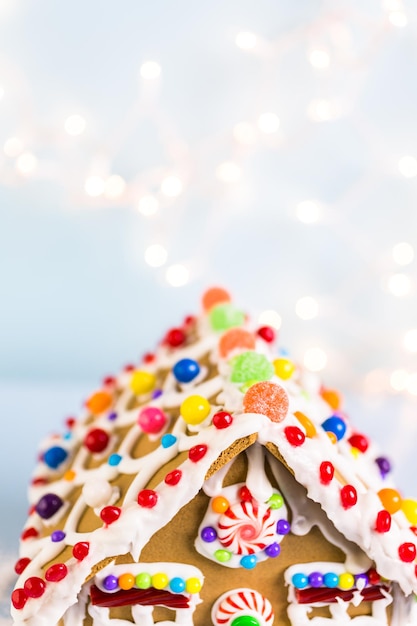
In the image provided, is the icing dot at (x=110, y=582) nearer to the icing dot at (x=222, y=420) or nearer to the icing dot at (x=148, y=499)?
the icing dot at (x=148, y=499)

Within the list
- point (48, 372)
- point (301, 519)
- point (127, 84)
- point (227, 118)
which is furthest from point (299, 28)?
point (301, 519)

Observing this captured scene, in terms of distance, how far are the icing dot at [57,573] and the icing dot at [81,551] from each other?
0.11 ft

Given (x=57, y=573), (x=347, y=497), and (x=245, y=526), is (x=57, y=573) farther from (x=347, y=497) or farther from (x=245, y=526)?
(x=347, y=497)

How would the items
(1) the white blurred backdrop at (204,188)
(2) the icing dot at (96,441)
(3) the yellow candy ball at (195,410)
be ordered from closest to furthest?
(3) the yellow candy ball at (195,410), (2) the icing dot at (96,441), (1) the white blurred backdrop at (204,188)

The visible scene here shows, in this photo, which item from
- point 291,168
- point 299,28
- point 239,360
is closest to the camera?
point 239,360

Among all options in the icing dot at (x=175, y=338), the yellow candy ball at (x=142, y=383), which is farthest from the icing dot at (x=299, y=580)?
the icing dot at (x=175, y=338)

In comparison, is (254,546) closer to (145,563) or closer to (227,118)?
(145,563)

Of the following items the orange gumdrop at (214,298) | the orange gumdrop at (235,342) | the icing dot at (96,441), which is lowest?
the icing dot at (96,441)

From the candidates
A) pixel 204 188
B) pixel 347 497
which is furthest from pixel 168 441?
pixel 204 188

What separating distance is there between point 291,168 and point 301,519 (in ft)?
7.12

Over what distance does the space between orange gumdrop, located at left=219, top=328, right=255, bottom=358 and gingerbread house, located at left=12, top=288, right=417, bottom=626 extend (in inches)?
6.1

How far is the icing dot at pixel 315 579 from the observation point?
1.89 meters

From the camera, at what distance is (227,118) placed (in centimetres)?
370

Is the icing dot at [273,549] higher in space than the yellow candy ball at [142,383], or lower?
→ lower
